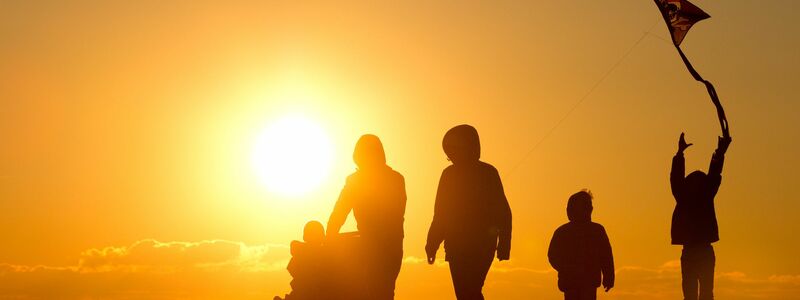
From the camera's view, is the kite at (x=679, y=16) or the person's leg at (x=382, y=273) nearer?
the person's leg at (x=382, y=273)

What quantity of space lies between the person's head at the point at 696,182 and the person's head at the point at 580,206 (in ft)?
7.66

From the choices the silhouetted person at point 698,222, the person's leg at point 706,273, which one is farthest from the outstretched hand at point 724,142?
the person's leg at point 706,273

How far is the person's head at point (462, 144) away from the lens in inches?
571

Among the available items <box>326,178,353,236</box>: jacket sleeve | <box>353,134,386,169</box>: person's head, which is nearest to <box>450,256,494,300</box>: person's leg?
<box>353,134,386,169</box>: person's head

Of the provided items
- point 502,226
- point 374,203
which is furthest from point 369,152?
point 502,226

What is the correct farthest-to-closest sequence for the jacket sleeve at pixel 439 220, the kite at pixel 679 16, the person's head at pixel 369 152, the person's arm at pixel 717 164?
the kite at pixel 679 16
the person's arm at pixel 717 164
the person's head at pixel 369 152
the jacket sleeve at pixel 439 220

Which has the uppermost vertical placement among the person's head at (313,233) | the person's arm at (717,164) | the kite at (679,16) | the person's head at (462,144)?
the kite at (679,16)

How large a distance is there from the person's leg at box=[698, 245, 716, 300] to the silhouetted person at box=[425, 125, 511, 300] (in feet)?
16.3

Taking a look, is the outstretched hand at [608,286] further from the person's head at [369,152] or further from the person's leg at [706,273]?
the person's head at [369,152]

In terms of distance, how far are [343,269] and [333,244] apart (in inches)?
15.0

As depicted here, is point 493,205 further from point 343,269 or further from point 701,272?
point 701,272

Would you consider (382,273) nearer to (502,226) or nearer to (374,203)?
(374,203)

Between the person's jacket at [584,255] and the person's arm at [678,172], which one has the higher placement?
the person's arm at [678,172]

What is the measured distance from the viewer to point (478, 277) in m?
14.7
